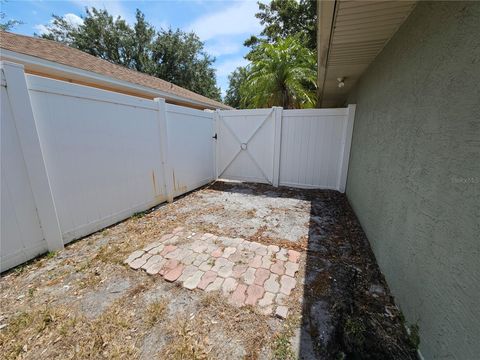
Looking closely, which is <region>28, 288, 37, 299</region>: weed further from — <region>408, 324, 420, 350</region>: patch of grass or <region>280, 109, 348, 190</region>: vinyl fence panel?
<region>280, 109, 348, 190</region>: vinyl fence panel

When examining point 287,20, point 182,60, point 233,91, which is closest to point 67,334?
point 182,60

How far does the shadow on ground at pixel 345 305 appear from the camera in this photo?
1452mm

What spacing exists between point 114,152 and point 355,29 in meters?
3.58

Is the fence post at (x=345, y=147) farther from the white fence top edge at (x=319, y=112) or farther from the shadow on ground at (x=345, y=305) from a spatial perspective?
the shadow on ground at (x=345, y=305)

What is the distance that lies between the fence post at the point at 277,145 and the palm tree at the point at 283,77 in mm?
3055

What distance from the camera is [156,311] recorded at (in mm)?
1741

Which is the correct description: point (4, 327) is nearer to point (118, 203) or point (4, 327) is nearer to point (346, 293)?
point (118, 203)

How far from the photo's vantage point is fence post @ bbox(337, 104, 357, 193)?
4531mm

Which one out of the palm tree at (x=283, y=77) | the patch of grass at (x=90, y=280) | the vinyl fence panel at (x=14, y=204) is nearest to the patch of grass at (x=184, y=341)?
the patch of grass at (x=90, y=280)

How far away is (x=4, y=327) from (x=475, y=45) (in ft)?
12.0

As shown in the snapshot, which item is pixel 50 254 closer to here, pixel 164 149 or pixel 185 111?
pixel 164 149

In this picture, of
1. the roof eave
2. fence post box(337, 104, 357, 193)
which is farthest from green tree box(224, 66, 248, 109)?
fence post box(337, 104, 357, 193)

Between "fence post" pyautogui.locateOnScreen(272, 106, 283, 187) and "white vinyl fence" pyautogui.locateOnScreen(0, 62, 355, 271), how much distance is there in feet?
0.08

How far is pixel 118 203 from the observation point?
10.8 ft
